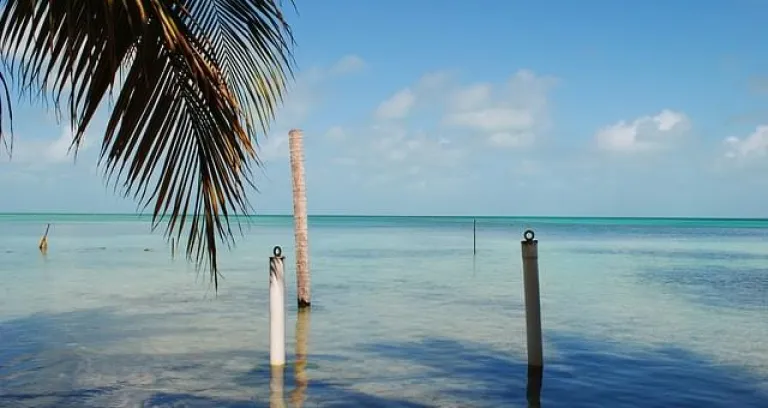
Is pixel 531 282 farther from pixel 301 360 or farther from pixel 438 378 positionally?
pixel 301 360

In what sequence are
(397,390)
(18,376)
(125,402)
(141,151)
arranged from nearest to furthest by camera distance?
1. (141,151)
2. (125,402)
3. (397,390)
4. (18,376)

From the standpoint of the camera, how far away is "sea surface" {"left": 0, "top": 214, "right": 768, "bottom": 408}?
357 inches

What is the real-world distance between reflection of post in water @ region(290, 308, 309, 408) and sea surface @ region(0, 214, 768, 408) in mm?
44

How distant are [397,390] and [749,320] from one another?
983 cm

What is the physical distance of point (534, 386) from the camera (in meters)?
9.42

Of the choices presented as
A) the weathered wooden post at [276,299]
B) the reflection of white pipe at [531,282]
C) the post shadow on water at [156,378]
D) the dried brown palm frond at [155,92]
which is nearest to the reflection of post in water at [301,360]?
the post shadow on water at [156,378]

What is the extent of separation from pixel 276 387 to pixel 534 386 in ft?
10.8

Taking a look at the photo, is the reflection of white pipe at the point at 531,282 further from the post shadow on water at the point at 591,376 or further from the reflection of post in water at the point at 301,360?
the reflection of post in water at the point at 301,360

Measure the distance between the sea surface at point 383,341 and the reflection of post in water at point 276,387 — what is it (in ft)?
0.10

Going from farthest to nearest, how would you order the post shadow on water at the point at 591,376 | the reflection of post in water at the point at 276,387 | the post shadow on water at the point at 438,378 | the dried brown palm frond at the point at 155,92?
the post shadow on water at the point at 591,376, the post shadow on water at the point at 438,378, the reflection of post in water at the point at 276,387, the dried brown palm frond at the point at 155,92

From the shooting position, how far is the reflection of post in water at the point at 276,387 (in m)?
8.50

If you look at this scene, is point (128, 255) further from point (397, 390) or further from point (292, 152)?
point (397, 390)

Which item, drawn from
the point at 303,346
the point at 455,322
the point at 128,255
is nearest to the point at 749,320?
the point at 455,322

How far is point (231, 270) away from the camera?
26703mm
